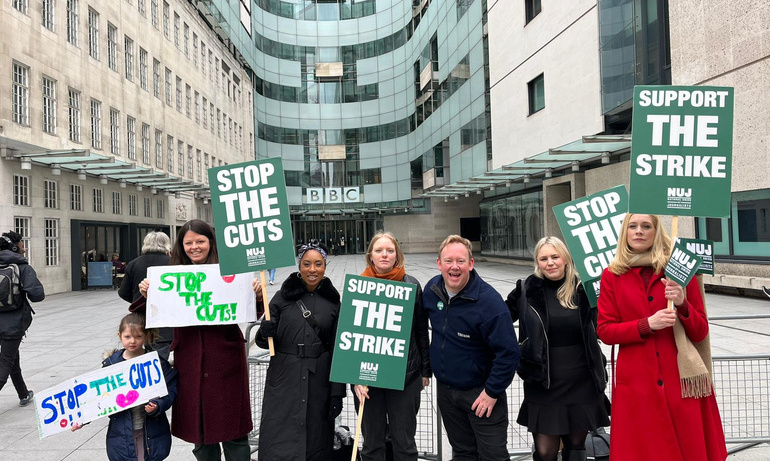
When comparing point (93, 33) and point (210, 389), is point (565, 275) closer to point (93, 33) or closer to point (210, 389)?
point (210, 389)

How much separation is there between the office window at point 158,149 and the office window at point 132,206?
3.31 metres

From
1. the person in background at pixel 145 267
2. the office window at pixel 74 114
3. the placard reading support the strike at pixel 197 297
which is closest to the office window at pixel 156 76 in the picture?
the office window at pixel 74 114

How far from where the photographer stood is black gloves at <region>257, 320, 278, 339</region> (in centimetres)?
360

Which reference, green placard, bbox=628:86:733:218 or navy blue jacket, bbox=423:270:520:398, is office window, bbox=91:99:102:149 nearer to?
navy blue jacket, bbox=423:270:520:398

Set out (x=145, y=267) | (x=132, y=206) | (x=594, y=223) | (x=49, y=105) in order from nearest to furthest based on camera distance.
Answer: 1. (x=594, y=223)
2. (x=145, y=267)
3. (x=49, y=105)
4. (x=132, y=206)

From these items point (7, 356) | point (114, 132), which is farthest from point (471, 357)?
point (114, 132)

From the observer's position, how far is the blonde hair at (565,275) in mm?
3533

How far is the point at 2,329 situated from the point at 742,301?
591 inches

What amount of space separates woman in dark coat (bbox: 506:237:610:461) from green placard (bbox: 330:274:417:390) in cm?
88

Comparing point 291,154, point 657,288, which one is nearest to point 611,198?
→ point 657,288

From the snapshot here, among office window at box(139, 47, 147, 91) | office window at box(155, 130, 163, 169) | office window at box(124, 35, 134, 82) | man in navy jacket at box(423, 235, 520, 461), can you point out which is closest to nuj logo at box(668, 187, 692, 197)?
man in navy jacket at box(423, 235, 520, 461)

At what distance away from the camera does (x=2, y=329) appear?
19.0 feet

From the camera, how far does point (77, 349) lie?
9492 millimetres

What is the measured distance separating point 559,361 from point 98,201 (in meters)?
24.4
